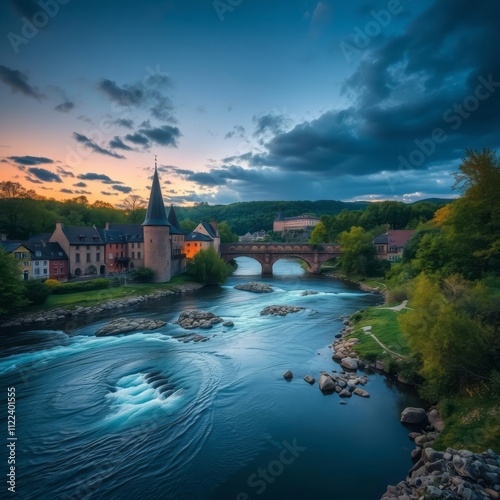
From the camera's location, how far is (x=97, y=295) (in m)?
39.2

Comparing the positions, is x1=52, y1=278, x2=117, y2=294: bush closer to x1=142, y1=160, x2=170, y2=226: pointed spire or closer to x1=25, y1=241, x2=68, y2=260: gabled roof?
x1=25, y1=241, x2=68, y2=260: gabled roof

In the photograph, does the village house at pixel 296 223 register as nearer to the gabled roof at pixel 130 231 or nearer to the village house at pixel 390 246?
the village house at pixel 390 246

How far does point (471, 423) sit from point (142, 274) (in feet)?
140

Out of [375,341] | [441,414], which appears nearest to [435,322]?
[441,414]

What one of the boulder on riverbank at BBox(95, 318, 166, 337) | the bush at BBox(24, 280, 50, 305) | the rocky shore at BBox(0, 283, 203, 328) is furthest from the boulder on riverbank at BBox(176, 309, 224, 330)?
the bush at BBox(24, 280, 50, 305)

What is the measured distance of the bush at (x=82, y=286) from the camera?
39031mm

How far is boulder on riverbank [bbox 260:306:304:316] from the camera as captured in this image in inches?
1377

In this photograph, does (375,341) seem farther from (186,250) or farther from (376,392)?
(186,250)

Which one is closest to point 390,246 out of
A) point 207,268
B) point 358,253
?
point 358,253

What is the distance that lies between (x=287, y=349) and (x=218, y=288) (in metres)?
29.1

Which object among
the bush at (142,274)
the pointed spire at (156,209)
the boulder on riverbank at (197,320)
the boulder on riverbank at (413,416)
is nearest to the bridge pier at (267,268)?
the pointed spire at (156,209)

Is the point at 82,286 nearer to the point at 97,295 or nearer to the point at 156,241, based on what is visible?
the point at 97,295

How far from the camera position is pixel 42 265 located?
4238 centimetres

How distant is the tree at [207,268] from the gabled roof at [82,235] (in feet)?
47.2
